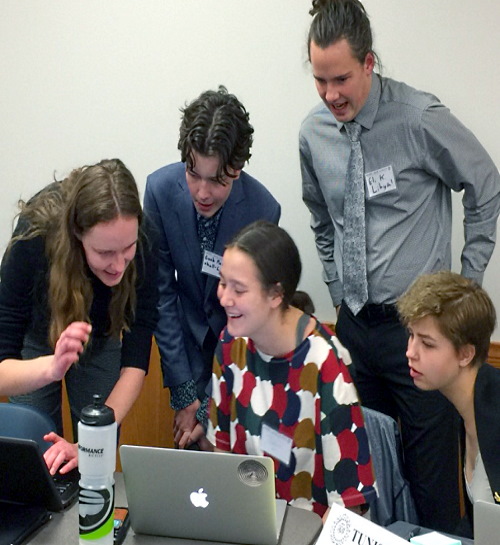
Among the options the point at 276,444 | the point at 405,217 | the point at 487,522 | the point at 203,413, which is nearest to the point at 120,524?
the point at 276,444

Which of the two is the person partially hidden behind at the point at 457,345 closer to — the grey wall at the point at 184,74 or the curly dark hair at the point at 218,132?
the curly dark hair at the point at 218,132

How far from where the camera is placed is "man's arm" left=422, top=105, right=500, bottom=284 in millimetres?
2400

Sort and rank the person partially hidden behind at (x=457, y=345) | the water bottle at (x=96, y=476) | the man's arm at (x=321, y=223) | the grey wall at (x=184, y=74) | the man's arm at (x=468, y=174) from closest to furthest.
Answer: the water bottle at (x=96, y=476)
the person partially hidden behind at (x=457, y=345)
the man's arm at (x=468, y=174)
the man's arm at (x=321, y=223)
the grey wall at (x=184, y=74)

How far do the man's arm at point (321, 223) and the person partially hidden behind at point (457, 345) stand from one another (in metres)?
0.57

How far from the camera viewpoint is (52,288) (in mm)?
2104

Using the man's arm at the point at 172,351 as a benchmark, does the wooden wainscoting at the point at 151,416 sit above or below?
below

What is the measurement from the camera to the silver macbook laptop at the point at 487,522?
132cm

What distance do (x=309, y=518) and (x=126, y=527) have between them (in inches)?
13.8

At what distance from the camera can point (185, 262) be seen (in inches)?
98.7

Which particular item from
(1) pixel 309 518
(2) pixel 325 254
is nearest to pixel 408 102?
(2) pixel 325 254

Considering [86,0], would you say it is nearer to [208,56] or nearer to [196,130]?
[208,56]

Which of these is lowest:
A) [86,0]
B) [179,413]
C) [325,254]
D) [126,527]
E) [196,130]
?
[179,413]

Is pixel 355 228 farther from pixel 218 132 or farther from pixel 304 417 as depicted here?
pixel 304 417

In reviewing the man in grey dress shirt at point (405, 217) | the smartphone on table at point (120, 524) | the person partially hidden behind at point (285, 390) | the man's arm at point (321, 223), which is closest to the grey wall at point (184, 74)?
the man's arm at point (321, 223)
